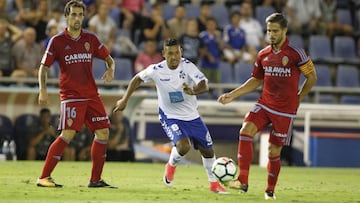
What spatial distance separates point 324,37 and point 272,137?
45.4 feet

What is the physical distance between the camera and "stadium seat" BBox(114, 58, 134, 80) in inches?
→ 869

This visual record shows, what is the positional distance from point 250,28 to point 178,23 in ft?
6.30

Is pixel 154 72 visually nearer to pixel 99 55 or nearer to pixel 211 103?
pixel 99 55

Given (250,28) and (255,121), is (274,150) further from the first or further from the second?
(250,28)

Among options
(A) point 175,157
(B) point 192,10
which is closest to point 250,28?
(B) point 192,10

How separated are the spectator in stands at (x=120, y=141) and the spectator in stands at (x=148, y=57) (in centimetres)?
155

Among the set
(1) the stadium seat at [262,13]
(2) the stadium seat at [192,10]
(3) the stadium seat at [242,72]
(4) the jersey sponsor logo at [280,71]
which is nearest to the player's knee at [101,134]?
(4) the jersey sponsor logo at [280,71]

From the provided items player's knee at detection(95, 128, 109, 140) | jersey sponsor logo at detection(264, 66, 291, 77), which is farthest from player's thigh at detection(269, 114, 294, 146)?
player's knee at detection(95, 128, 109, 140)

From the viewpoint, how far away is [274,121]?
11.6 metres

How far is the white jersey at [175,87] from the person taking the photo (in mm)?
12719

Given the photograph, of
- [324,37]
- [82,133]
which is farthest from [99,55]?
[324,37]

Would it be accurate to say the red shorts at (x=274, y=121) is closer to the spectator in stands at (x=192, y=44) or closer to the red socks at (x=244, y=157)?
the red socks at (x=244, y=157)

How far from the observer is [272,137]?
11.6m

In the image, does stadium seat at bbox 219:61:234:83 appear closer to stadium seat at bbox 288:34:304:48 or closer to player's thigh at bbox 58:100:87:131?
stadium seat at bbox 288:34:304:48
